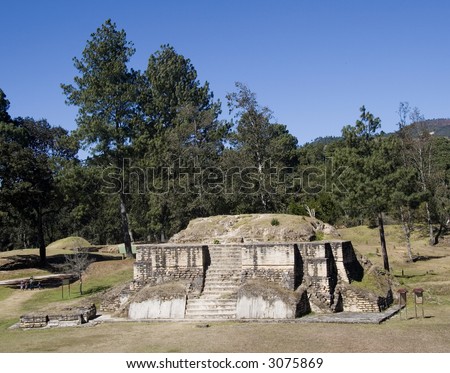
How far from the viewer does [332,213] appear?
44875mm

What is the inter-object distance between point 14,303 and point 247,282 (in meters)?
13.9

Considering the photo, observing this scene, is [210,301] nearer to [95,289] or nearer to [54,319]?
[54,319]

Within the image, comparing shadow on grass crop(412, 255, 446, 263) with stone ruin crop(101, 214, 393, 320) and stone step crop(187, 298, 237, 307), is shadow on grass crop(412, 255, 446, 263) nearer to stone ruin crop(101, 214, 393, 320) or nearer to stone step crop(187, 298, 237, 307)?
stone ruin crop(101, 214, 393, 320)

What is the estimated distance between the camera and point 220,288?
75.7 feet

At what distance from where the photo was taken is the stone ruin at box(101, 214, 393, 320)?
70.8ft

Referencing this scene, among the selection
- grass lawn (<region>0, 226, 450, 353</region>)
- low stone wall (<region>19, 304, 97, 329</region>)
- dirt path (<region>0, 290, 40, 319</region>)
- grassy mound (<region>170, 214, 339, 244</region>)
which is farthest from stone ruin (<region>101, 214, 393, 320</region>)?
dirt path (<region>0, 290, 40, 319</region>)

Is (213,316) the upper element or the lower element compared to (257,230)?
lower

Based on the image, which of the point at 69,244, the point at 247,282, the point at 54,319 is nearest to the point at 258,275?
the point at 247,282

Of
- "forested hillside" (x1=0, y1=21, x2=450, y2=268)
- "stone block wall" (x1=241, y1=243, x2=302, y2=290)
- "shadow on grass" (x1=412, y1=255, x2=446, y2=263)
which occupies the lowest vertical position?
"shadow on grass" (x1=412, y1=255, x2=446, y2=263)

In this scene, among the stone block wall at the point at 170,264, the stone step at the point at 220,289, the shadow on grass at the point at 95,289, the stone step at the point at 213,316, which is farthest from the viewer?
the shadow on grass at the point at 95,289

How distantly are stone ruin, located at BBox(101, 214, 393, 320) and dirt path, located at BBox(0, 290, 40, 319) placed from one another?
5.68m

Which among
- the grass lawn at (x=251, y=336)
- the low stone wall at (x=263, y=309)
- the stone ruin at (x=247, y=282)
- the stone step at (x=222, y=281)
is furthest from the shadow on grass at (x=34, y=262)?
the low stone wall at (x=263, y=309)

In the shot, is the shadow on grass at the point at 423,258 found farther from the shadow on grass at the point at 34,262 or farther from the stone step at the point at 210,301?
the shadow on grass at the point at 34,262

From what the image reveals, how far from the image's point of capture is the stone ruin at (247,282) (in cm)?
2158
